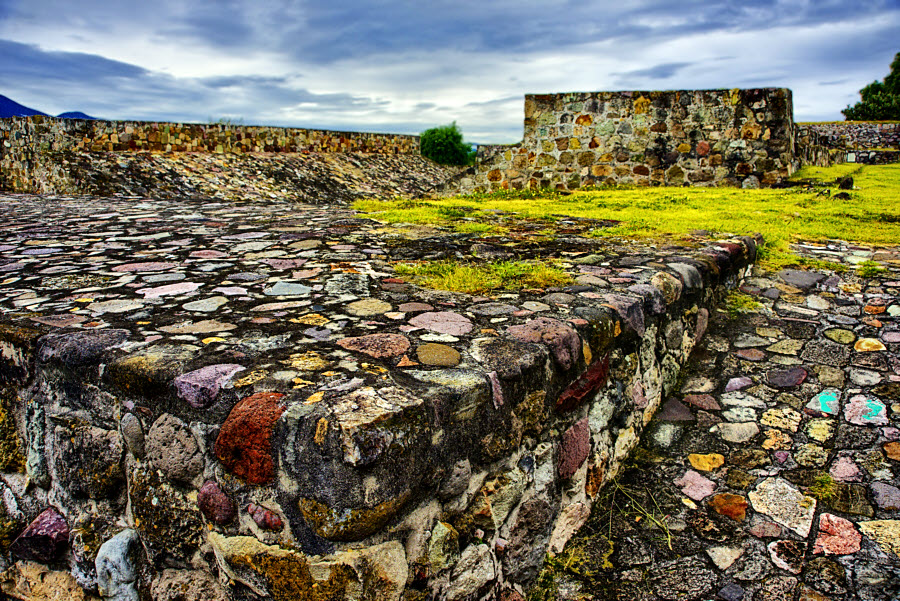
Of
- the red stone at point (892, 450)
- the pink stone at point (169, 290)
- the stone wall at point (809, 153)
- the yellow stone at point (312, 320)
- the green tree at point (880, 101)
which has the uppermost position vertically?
the green tree at point (880, 101)

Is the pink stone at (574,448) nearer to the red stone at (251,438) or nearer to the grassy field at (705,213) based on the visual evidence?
the red stone at (251,438)

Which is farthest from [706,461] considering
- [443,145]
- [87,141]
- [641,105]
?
[443,145]

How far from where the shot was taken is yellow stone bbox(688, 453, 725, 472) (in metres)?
2.38

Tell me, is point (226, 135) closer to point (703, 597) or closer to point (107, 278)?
point (107, 278)

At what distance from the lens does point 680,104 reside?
803 cm

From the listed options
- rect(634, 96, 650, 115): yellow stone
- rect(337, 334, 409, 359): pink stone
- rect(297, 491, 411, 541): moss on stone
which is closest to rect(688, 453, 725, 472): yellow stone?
rect(337, 334, 409, 359): pink stone

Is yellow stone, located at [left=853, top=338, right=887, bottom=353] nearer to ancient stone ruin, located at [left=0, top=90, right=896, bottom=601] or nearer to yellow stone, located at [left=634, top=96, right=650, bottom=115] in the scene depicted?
ancient stone ruin, located at [left=0, top=90, right=896, bottom=601]

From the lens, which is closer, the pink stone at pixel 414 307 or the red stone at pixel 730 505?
the red stone at pixel 730 505

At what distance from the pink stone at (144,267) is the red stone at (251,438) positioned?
5.53ft

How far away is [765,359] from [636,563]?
154cm

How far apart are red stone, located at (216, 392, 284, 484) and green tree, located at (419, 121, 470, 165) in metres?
14.1

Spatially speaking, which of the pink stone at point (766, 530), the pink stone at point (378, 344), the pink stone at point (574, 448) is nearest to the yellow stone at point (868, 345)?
the pink stone at point (766, 530)

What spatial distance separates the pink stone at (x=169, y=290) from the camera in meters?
2.37

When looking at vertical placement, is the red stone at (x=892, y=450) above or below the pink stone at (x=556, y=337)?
below
